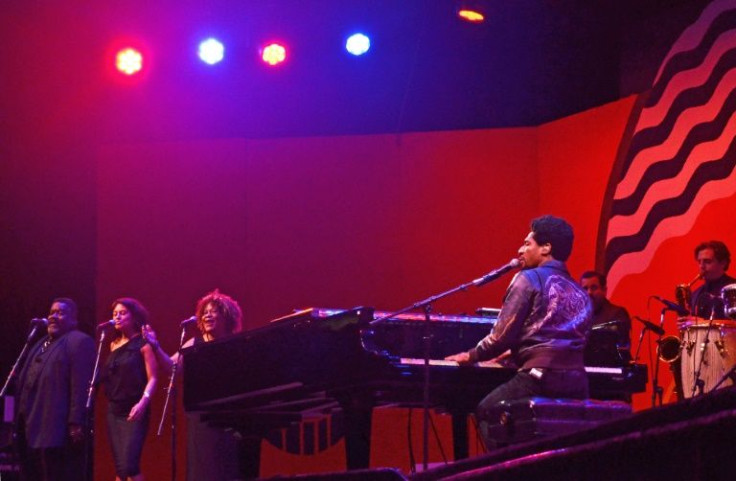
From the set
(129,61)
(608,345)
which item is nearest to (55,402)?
(129,61)

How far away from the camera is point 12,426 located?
8180 millimetres

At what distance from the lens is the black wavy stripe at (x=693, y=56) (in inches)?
322

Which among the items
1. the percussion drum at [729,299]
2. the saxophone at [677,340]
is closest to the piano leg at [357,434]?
the percussion drum at [729,299]

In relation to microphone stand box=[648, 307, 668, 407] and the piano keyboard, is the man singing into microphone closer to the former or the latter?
the piano keyboard

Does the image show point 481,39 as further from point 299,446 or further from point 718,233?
point 299,446

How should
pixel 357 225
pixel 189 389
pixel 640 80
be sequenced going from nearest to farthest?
pixel 189 389 → pixel 640 80 → pixel 357 225

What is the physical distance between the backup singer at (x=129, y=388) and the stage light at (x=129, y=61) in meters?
2.78

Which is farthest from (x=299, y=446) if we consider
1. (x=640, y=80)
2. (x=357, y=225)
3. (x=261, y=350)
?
(x=640, y=80)

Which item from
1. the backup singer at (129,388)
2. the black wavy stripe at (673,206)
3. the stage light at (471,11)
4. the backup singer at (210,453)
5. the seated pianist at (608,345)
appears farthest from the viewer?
the stage light at (471,11)

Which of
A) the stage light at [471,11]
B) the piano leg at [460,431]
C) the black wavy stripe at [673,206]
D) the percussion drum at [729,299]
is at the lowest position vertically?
the piano leg at [460,431]

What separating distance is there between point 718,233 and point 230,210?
4.41m

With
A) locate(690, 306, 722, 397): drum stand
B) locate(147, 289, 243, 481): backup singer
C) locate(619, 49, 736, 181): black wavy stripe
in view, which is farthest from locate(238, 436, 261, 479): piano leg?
locate(619, 49, 736, 181): black wavy stripe

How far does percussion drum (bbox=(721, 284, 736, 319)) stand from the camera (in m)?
6.87

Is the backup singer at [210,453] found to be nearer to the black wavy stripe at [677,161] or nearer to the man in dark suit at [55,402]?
the man in dark suit at [55,402]
